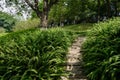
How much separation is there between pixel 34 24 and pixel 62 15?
6934 mm

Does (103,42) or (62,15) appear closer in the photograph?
(103,42)

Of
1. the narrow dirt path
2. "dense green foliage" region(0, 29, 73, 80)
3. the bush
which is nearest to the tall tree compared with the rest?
the narrow dirt path

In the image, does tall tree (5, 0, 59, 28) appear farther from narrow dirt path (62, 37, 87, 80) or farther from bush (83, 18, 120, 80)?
bush (83, 18, 120, 80)

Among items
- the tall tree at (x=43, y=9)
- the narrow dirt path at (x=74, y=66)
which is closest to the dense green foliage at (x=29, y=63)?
the narrow dirt path at (x=74, y=66)

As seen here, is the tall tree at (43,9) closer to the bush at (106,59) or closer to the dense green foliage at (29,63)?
the dense green foliage at (29,63)

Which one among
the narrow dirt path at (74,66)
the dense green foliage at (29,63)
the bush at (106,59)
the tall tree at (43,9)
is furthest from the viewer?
the tall tree at (43,9)

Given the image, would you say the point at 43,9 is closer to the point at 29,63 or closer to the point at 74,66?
the point at 74,66

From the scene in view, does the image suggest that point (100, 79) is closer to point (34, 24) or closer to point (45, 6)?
point (45, 6)

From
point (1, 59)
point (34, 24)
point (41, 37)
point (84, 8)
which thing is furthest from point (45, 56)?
point (34, 24)

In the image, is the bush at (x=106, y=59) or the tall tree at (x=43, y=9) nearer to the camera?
the bush at (x=106, y=59)

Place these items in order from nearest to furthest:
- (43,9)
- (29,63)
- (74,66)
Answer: (29,63)
(74,66)
(43,9)

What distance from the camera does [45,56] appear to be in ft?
30.6

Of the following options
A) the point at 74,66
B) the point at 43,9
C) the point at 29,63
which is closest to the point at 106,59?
the point at 74,66

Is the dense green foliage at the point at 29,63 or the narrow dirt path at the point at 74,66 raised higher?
the dense green foliage at the point at 29,63
